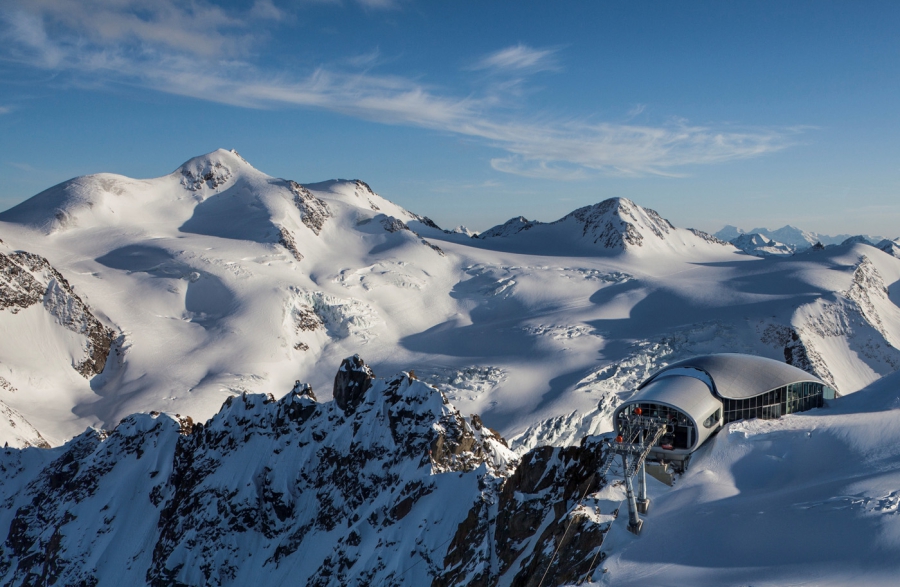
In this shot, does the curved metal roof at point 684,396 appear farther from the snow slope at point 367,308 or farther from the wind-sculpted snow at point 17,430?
the wind-sculpted snow at point 17,430

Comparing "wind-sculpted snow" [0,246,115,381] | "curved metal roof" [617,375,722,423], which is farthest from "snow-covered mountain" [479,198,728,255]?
"curved metal roof" [617,375,722,423]

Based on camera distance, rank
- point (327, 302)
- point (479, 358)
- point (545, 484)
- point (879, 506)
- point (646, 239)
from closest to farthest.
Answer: point (879, 506) → point (545, 484) → point (479, 358) → point (327, 302) → point (646, 239)

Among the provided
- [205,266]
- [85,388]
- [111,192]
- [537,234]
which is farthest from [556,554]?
[537,234]

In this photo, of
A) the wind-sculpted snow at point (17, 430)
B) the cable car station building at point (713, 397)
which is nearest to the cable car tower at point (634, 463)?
the cable car station building at point (713, 397)

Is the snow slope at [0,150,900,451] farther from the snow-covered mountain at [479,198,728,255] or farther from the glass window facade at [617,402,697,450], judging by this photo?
the glass window facade at [617,402,697,450]

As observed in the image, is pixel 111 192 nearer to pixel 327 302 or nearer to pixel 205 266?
pixel 205 266

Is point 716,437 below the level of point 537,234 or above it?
below
